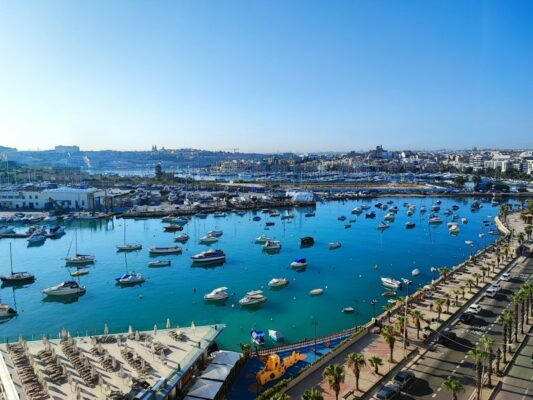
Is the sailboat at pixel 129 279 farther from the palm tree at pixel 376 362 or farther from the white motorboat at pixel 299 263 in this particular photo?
the palm tree at pixel 376 362

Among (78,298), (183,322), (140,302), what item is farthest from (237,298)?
Result: (78,298)

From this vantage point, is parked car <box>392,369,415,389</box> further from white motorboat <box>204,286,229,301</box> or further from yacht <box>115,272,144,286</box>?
yacht <box>115,272,144,286</box>

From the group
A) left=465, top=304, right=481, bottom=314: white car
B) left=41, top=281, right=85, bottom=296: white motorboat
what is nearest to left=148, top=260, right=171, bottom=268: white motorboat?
left=41, top=281, right=85, bottom=296: white motorboat

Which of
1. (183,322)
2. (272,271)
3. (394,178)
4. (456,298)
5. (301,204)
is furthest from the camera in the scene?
(394,178)

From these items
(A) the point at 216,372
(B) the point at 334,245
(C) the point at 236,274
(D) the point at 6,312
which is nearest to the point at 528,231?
(B) the point at 334,245

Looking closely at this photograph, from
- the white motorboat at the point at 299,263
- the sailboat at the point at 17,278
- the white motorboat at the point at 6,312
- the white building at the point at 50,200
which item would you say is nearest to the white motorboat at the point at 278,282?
the white motorboat at the point at 299,263

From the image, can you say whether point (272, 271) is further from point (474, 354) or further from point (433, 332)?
point (474, 354)
